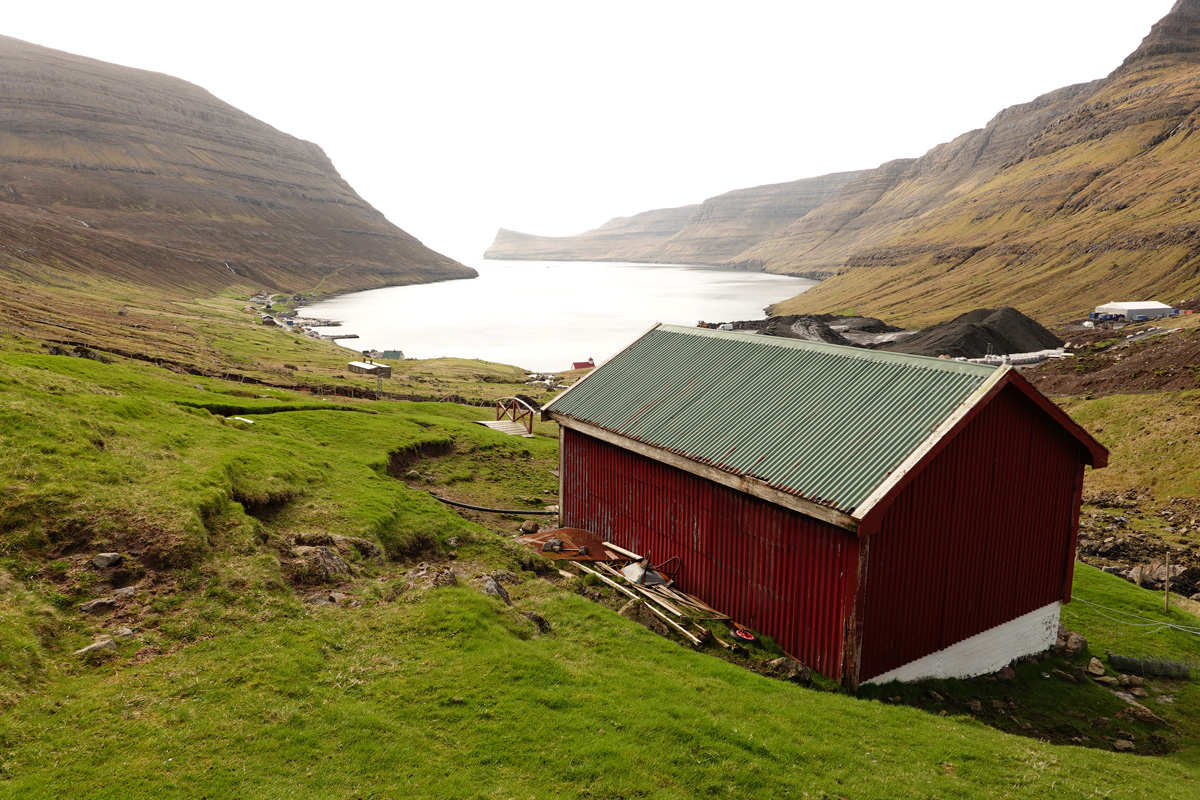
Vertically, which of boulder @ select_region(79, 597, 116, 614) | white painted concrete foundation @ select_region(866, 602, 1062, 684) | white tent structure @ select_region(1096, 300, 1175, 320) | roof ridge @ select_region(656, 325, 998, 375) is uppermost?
white tent structure @ select_region(1096, 300, 1175, 320)

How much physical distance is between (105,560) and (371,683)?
636 cm

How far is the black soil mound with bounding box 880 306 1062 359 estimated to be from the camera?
79.2m

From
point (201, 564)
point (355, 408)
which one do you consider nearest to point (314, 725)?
point (201, 564)

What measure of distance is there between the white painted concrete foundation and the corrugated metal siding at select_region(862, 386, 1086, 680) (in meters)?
0.24

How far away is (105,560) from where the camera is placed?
14078 mm

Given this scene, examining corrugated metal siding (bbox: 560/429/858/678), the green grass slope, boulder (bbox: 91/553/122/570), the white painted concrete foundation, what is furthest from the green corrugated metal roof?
boulder (bbox: 91/553/122/570)

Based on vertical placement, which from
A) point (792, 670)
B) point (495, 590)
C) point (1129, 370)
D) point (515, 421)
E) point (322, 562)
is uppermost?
point (1129, 370)

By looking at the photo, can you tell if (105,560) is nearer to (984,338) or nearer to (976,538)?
(976,538)

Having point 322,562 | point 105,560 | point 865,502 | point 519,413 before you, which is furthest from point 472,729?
point 519,413

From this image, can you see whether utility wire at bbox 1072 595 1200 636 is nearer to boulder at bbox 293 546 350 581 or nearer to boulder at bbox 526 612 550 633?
boulder at bbox 526 612 550 633

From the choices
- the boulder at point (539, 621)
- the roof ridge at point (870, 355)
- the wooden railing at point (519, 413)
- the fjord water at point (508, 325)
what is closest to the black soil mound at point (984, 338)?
the fjord water at point (508, 325)

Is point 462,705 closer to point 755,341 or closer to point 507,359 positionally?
point 755,341

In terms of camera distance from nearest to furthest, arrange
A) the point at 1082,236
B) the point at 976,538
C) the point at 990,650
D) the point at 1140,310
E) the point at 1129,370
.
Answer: the point at 976,538
the point at 990,650
the point at 1129,370
the point at 1140,310
the point at 1082,236

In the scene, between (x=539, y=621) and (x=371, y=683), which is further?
(x=539, y=621)
